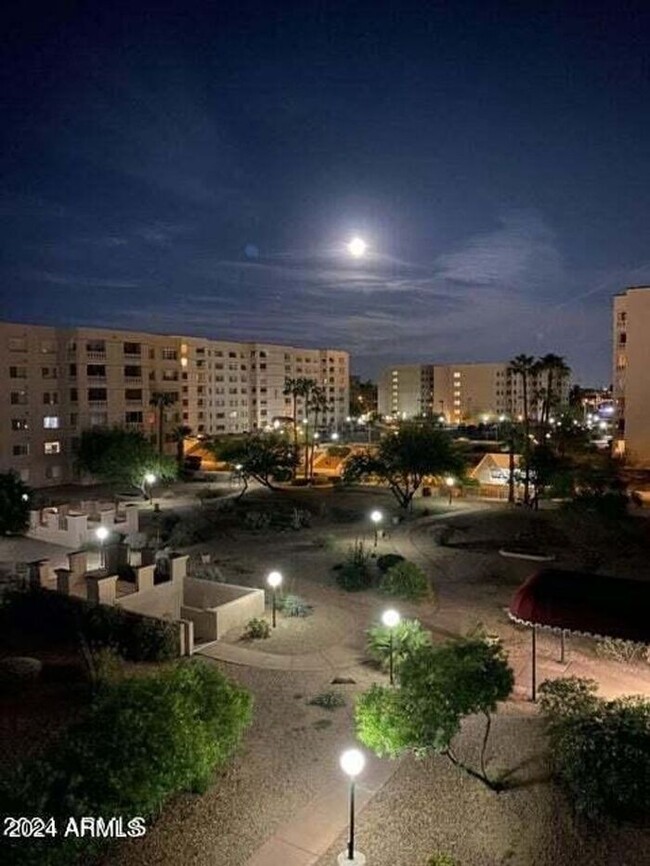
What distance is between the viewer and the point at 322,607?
23406mm

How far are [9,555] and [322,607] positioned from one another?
16252mm

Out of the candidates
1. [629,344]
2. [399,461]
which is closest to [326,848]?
[399,461]

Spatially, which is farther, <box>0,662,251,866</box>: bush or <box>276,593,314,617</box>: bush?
<box>276,593,314,617</box>: bush

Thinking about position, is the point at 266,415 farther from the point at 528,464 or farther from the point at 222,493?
the point at 528,464

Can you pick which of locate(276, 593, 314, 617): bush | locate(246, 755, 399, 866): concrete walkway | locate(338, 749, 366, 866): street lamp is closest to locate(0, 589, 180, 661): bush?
locate(276, 593, 314, 617): bush

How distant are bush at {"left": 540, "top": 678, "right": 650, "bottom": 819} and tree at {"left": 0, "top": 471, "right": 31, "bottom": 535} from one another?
28451 millimetres

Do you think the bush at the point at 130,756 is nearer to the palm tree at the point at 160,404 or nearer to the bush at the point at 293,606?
the bush at the point at 293,606

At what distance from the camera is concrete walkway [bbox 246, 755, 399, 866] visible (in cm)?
1010

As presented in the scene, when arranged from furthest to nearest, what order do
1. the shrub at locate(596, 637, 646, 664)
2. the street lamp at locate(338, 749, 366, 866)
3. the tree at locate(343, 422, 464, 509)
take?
the tree at locate(343, 422, 464, 509), the shrub at locate(596, 637, 646, 664), the street lamp at locate(338, 749, 366, 866)

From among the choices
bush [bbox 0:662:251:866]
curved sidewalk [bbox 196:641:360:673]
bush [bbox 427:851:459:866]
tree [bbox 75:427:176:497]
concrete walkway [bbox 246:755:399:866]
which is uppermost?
tree [bbox 75:427:176:497]

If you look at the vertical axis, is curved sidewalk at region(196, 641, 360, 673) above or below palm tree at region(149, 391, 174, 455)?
below

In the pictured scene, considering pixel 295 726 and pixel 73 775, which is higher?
pixel 73 775

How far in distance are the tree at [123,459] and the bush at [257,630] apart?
32700mm

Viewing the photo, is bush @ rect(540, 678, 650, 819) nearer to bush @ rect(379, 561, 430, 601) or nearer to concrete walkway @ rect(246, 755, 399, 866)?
concrete walkway @ rect(246, 755, 399, 866)
